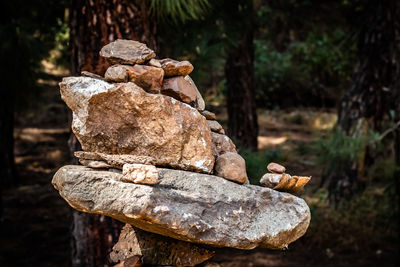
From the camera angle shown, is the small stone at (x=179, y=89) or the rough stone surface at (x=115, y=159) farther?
the small stone at (x=179, y=89)

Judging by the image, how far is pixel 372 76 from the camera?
6.02 meters

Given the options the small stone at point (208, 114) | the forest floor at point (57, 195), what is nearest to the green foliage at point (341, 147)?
the forest floor at point (57, 195)

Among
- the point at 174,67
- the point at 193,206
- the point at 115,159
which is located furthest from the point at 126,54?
the point at 193,206

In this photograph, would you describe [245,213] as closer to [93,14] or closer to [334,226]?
[93,14]

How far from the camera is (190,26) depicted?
4.16 meters

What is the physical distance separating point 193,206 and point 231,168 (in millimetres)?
288

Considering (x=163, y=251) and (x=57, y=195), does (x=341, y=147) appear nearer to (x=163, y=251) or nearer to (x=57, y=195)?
(x=163, y=251)

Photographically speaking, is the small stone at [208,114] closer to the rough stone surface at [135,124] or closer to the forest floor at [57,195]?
the rough stone surface at [135,124]

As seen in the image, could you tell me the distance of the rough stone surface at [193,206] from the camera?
171cm

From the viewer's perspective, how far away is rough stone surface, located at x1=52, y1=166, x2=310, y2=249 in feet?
5.62

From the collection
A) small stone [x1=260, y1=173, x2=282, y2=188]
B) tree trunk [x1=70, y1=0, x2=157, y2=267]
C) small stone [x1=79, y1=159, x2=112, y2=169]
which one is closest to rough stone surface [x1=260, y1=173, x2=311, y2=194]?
small stone [x1=260, y1=173, x2=282, y2=188]

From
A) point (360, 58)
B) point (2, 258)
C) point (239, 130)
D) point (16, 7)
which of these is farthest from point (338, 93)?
point (2, 258)

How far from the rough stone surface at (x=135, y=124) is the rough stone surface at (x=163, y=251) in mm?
400

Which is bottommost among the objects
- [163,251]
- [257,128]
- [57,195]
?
[57,195]
